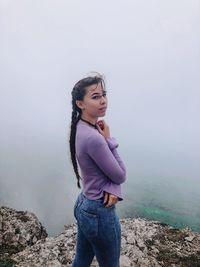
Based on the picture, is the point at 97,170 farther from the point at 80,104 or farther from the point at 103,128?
the point at 80,104

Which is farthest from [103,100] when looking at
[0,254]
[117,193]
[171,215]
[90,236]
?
[171,215]

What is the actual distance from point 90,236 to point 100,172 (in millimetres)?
858

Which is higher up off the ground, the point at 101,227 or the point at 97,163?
the point at 97,163

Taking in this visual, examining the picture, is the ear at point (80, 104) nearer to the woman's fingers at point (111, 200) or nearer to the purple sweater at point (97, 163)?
the purple sweater at point (97, 163)

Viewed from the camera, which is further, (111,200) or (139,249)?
(139,249)

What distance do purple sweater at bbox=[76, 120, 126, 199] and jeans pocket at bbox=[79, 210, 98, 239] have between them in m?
0.24

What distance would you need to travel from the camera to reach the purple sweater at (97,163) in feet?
15.1

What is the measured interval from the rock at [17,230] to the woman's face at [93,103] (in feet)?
25.8

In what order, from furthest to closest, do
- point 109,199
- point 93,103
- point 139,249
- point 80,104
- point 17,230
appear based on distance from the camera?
1. point 17,230
2. point 139,249
3. point 80,104
4. point 93,103
5. point 109,199

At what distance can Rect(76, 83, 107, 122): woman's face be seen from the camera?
496cm

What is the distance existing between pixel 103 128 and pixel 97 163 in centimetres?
61

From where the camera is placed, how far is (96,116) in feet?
16.4

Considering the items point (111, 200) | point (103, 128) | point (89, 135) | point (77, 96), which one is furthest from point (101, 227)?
point (77, 96)

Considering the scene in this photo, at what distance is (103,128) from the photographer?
5.04 meters
